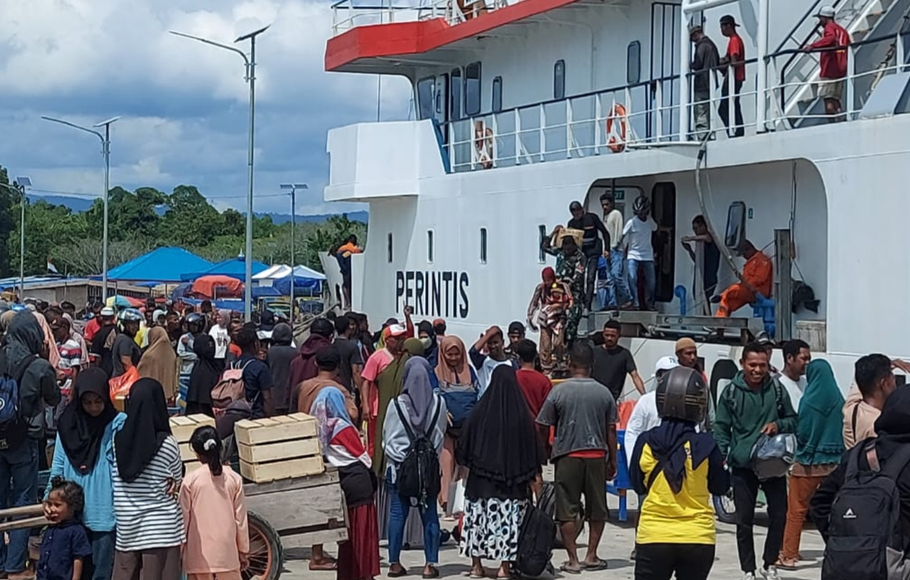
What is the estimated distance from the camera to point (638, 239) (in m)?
17.5

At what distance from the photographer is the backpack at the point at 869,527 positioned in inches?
208

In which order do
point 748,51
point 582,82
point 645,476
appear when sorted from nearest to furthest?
1. point 645,476
2. point 748,51
3. point 582,82

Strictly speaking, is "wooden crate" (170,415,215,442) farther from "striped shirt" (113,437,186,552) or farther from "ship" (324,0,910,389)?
"ship" (324,0,910,389)

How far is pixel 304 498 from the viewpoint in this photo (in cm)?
865

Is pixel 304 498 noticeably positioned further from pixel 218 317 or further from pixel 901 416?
pixel 218 317

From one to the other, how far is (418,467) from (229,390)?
2.12 meters

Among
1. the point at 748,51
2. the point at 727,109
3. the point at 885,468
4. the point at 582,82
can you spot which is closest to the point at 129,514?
the point at 885,468

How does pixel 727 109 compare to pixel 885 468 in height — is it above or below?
above

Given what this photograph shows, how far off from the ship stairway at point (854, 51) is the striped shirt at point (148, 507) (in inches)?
403

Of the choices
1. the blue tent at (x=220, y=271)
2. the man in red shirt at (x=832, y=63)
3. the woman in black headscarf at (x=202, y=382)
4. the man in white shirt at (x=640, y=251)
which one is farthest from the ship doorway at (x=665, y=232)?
the blue tent at (x=220, y=271)

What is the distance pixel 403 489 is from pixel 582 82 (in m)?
11.9

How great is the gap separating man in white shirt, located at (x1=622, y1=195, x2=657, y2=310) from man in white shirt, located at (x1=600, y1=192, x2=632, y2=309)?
4.3 inches

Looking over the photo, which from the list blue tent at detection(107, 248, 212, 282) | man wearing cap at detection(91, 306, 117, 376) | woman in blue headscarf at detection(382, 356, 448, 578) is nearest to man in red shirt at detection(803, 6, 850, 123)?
woman in blue headscarf at detection(382, 356, 448, 578)

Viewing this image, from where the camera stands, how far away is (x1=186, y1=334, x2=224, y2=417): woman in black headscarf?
38.3 feet
